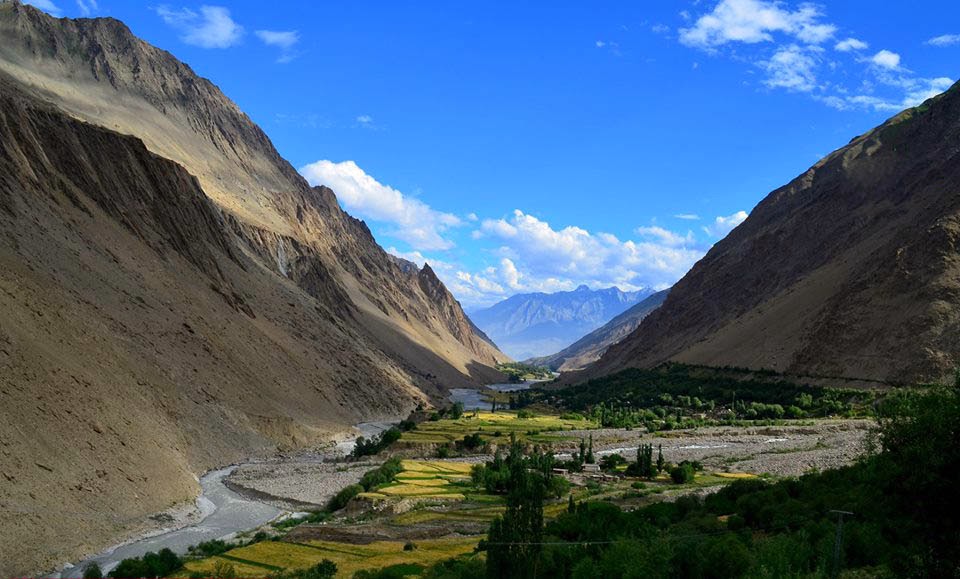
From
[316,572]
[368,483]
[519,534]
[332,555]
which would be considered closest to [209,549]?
[332,555]

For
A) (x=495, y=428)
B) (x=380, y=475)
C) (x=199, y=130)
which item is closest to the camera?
(x=380, y=475)

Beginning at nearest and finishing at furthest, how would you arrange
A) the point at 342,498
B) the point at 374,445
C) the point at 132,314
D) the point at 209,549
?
1. the point at 209,549
2. the point at 342,498
3. the point at 132,314
4. the point at 374,445

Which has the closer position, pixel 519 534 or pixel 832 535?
pixel 832 535

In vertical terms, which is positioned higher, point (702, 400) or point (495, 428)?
point (702, 400)

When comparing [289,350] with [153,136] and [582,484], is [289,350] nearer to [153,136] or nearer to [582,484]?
[582,484]

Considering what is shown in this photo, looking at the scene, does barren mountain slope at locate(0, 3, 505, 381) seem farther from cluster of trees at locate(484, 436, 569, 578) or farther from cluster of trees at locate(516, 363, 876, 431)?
cluster of trees at locate(484, 436, 569, 578)

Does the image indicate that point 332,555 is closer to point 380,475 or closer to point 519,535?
point 519,535

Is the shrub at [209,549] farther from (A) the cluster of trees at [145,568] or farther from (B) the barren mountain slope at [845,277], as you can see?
(B) the barren mountain slope at [845,277]
